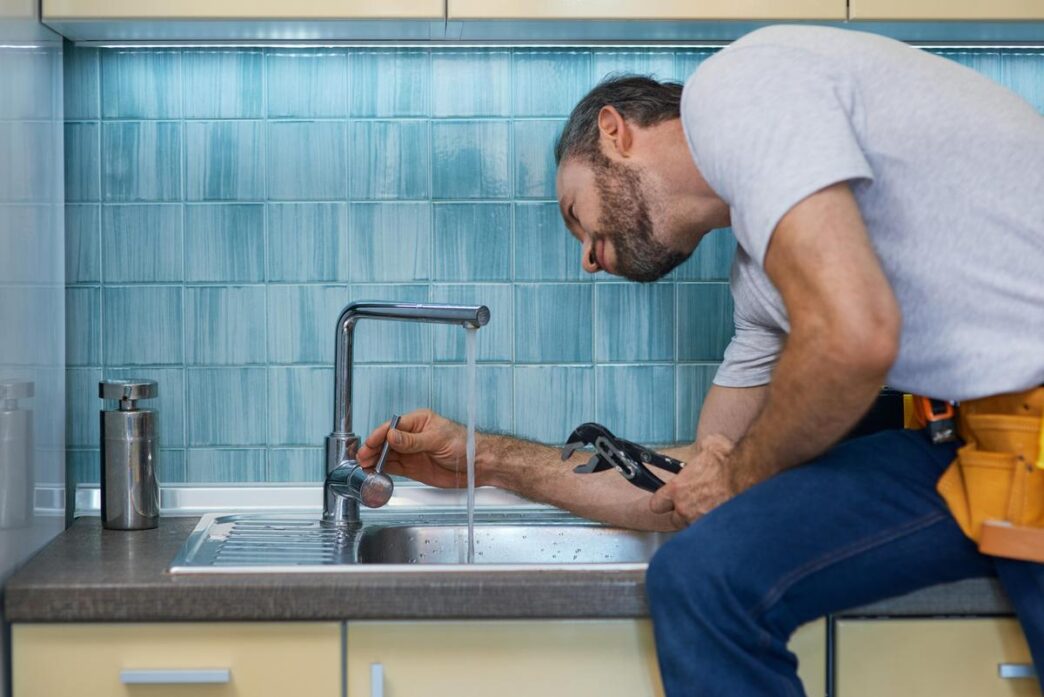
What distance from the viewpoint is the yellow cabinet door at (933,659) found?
51.3 inches

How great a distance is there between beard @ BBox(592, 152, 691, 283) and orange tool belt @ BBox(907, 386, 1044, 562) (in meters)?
0.44

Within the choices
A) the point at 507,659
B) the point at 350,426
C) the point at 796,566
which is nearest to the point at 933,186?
the point at 796,566

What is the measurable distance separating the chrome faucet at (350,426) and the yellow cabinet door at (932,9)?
1.99 ft

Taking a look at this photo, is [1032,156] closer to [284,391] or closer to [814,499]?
[814,499]

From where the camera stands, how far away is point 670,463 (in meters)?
1.55

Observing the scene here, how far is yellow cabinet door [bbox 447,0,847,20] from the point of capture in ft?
4.95

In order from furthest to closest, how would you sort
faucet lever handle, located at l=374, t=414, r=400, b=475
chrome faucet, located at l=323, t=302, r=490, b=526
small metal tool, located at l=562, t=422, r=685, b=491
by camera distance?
faucet lever handle, located at l=374, t=414, r=400, b=475
chrome faucet, located at l=323, t=302, r=490, b=526
small metal tool, located at l=562, t=422, r=685, b=491

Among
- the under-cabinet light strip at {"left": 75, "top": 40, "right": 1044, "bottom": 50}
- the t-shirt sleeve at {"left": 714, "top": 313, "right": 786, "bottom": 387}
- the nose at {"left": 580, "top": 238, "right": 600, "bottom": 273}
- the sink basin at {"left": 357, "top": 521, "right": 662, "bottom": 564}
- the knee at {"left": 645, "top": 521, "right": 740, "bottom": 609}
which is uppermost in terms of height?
the under-cabinet light strip at {"left": 75, "top": 40, "right": 1044, "bottom": 50}

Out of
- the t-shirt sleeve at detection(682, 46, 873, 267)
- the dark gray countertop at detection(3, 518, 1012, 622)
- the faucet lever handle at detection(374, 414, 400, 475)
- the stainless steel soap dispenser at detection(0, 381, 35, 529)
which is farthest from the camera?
the faucet lever handle at detection(374, 414, 400, 475)

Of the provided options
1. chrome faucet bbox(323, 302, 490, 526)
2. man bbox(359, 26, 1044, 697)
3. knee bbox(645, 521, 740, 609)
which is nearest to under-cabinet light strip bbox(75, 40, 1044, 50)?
chrome faucet bbox(323, 302, 490, 526)

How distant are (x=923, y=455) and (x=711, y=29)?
24.6 inches

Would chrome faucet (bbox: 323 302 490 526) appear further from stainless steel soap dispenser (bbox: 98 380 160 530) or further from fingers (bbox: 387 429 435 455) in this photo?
stainless steel soap dispenser (bbox: 98 380 160 530)

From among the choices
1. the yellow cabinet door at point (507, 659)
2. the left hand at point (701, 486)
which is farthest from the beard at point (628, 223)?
the yellow cabinet door at point (507, 659)

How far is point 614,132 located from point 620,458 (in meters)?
0.40
